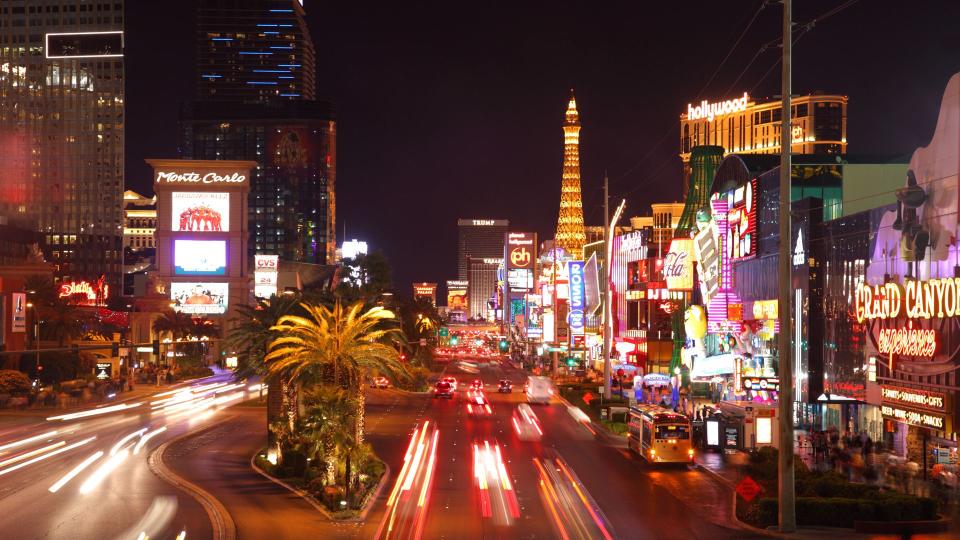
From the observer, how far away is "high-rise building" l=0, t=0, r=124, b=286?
7170 inches

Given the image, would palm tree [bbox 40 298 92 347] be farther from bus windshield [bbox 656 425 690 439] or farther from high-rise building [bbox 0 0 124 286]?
high-rise building [bbox 0 0 124 286]

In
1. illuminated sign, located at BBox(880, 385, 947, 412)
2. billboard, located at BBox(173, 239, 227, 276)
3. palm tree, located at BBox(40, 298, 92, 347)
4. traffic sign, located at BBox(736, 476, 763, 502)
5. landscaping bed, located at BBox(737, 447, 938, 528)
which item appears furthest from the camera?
billboard, located at BBox(173, 239, 227, 276)

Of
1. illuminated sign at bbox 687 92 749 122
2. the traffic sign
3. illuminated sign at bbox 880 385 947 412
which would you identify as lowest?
the traffic sign

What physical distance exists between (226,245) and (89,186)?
2660 inches

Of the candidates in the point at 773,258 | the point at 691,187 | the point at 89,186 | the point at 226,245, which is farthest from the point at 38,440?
the point at 89,186

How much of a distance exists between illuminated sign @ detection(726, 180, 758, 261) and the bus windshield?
2098 cm

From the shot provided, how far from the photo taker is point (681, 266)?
259 ft

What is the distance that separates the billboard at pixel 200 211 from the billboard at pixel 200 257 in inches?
77.5

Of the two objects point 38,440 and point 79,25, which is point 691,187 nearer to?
point 38,440

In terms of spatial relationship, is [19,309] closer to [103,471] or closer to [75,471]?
[75,471]

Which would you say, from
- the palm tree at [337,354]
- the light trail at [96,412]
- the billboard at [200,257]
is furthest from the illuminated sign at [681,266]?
the billboard at [200,257]

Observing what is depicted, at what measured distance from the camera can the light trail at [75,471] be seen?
33938 mm

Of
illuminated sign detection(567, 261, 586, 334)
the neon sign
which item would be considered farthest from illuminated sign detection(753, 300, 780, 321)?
illuminated sign detection(567, 261, 586, 334)

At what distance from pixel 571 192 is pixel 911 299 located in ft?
500
